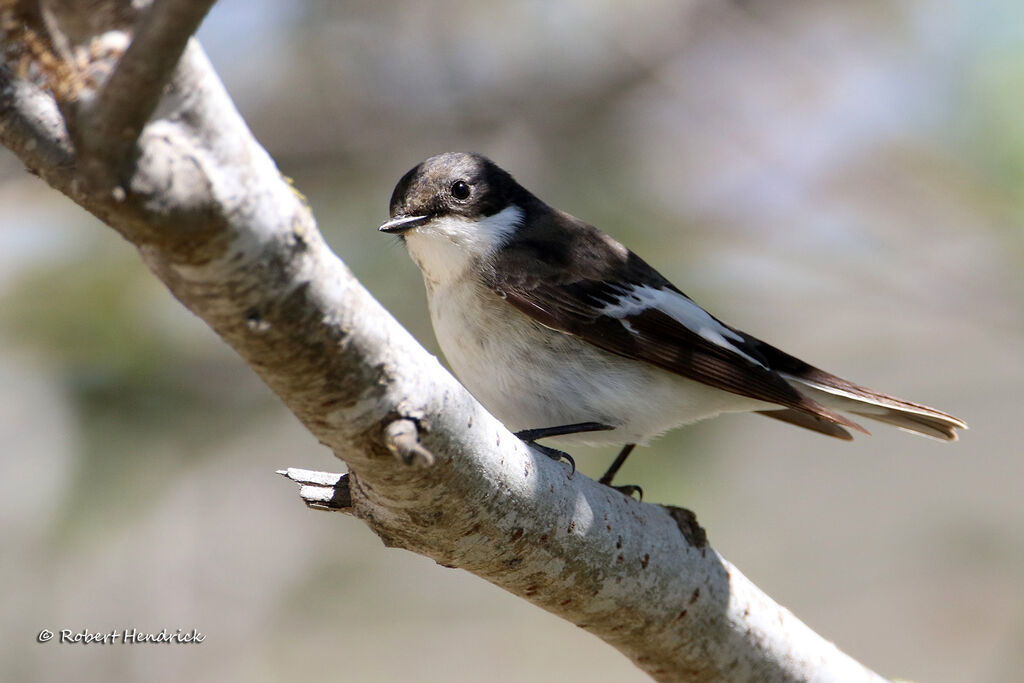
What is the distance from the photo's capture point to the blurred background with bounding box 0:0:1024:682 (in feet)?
13.9

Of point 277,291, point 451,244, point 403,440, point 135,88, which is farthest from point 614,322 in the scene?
point 135,88

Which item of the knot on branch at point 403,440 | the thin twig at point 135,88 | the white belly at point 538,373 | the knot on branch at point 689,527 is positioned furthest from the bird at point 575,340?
the thin twig at point 135,88

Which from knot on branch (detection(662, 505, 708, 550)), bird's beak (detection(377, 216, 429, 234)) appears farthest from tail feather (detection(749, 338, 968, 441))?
bird's beak (detection(377, 216, 429, 234))

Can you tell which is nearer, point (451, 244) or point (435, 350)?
point (451, 244)

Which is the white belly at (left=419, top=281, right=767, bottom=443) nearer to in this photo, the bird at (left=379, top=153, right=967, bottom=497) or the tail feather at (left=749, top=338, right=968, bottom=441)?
the bird at (left=379, top=153, right=967, bottom=497)

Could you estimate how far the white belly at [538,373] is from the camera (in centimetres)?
289

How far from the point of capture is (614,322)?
301cm

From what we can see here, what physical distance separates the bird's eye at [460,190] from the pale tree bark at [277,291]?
1.38 m

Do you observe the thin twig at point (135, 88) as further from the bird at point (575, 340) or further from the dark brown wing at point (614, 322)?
the dark brown wing at point (614, 322)

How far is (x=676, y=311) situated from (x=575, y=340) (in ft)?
1.50

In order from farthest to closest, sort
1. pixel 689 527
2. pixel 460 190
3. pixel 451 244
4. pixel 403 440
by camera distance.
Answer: pixel 460 190 < pixel 451 244 < pixel 689 527 < pixel 403 440

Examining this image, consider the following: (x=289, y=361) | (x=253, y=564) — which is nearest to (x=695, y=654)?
(x=289, y=361)

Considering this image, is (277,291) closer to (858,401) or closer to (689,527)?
(689,527)

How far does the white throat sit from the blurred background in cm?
132
